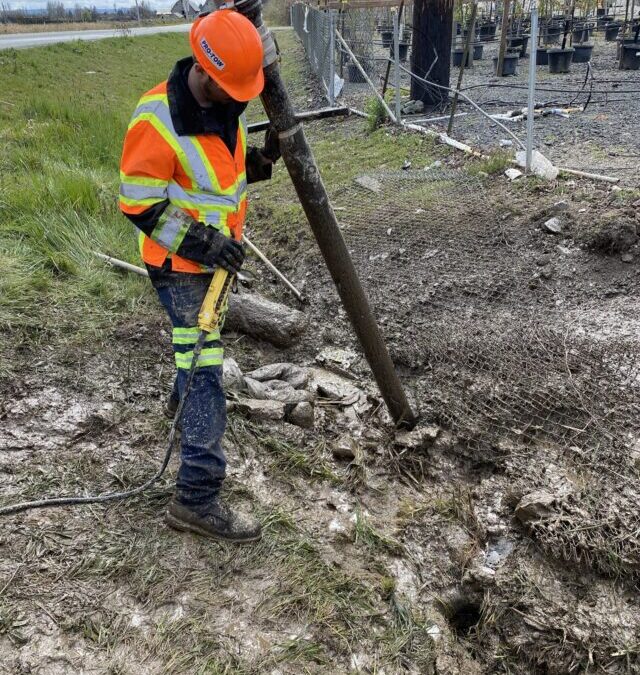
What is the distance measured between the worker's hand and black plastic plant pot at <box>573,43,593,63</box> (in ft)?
48.2

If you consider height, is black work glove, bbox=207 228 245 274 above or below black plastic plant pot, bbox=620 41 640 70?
above

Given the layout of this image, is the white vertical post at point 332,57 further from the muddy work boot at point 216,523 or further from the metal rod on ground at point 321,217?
the muddy work boot at point 216,523

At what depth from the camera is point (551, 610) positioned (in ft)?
8.23

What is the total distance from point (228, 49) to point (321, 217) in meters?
0.81

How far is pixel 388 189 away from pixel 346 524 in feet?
13.7

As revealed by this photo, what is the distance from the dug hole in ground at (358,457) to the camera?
2.33m

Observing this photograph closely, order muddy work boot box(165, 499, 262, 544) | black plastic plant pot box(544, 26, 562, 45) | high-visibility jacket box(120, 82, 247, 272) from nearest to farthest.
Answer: high-visibility jacket box(120, 82, 247, 272) → muddy work boot box(165, 499, 262, 544) → black plastic plant pot box(544, 26, 562, 45)

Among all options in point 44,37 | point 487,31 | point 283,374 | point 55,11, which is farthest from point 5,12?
point 283,374

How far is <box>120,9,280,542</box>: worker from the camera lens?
2.05 meters

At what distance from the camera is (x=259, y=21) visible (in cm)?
222

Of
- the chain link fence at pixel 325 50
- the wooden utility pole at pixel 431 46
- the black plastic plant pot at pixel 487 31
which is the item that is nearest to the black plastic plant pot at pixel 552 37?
the black plastic plant pot at pixel 487 31

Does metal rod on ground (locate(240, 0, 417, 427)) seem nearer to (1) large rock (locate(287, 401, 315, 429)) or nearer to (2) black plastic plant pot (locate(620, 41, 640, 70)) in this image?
(1) large rock (locate(287, 401, 315, 429))

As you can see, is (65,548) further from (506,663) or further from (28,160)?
(28,160)

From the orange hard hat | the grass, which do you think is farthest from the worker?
the grass
